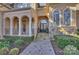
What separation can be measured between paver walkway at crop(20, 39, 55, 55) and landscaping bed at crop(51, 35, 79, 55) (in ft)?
0.38

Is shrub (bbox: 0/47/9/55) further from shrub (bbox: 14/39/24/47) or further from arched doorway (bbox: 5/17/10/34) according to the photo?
arched doorway (bbox: 5/17/10/34)

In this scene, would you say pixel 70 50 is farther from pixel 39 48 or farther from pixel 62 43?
pixel 39 48

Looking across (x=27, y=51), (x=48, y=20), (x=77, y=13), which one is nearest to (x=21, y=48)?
(x=27, y=51)

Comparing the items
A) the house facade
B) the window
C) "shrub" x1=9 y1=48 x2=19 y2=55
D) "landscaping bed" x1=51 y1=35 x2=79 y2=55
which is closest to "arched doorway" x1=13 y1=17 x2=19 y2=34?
the house facade

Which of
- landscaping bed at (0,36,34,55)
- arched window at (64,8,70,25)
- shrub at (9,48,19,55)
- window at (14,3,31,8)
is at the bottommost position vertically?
shrub at (9,48,19,55)

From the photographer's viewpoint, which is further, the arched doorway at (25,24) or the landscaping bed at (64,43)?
the arched doorway at (25,24)

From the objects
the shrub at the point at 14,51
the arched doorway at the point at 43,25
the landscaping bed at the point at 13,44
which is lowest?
the shrub at the point at 14,51

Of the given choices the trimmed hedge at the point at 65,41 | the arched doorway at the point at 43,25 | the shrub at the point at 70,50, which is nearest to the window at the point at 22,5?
the arched doorway at the point at 43,25

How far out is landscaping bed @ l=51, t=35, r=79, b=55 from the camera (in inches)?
325

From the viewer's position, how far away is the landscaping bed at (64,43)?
27.1 feet

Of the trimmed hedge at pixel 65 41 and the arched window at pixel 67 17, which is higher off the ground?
the arched window at pixel 67 17

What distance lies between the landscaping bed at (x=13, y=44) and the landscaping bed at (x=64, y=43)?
0.54 metres

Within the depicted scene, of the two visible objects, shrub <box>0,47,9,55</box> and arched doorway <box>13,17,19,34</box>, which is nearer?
shrub <box>0,47,9,55</box>

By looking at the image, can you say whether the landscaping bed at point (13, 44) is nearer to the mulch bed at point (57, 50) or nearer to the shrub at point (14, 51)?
the shrub at point (14, 51)
